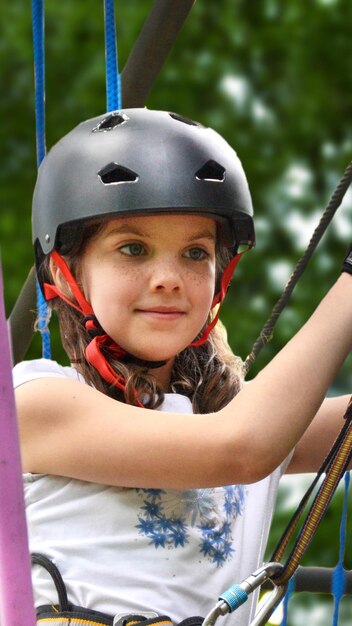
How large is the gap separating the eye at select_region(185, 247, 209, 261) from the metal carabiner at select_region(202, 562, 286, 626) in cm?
57

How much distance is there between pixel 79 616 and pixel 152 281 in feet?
1.84

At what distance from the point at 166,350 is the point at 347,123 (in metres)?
5.00

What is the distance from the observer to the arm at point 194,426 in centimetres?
195

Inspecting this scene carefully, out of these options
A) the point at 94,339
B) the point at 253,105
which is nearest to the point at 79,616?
the point at 94,339

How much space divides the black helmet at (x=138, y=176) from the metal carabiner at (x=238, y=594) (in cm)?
65

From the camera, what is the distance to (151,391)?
2402 mm

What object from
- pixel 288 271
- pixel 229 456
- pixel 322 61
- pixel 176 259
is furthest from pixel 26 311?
pixel 322 61

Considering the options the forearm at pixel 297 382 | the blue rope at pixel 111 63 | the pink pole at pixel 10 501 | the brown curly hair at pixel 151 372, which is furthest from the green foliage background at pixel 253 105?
the pink pole at pixel 10 501

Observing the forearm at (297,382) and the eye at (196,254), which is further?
the eye at (196,254)

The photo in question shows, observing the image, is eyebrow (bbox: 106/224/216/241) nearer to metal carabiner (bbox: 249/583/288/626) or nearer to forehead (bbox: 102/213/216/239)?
forehead (bbox: 102/213/216/239)

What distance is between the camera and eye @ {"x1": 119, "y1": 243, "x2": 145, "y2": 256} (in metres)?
2.32

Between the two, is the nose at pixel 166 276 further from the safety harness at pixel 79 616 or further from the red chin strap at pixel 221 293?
the safety harness at pixel 79 616

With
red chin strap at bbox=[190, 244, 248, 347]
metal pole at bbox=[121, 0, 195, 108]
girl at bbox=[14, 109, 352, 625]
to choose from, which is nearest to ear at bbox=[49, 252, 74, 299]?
girl at bbox=[14, 109, 352, 625]

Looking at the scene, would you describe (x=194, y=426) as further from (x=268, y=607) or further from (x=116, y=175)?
(x=116, y=175)
